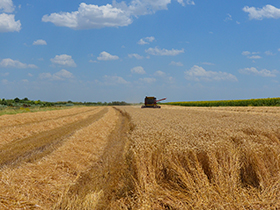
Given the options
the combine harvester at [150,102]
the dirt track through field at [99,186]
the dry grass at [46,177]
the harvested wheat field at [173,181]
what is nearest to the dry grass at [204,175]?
the harvested wheat field at [173,181]

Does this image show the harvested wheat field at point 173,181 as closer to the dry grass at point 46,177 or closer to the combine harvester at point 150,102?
the dry grass at point 46,177

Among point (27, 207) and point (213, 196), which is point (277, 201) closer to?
point (213, 196)

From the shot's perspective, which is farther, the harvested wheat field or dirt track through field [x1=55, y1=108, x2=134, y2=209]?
dirt track through field [x1=55, y1=108, x2=134, y2=209]

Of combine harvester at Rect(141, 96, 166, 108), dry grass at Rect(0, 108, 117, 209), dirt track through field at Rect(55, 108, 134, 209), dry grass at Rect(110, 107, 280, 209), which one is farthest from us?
combine harvester at Rect(141, 96, 166, 108)

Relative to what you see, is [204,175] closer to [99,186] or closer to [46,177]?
[99,186]

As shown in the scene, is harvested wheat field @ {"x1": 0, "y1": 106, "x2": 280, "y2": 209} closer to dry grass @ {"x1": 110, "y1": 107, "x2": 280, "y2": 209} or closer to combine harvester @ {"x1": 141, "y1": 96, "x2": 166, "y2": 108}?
dry grass @ {"x1": 110, "y1": 107, "x2": 280, "y2": 209}

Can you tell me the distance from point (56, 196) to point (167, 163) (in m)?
2.97

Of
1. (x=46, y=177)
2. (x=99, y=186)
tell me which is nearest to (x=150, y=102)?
(x=46, y=177)

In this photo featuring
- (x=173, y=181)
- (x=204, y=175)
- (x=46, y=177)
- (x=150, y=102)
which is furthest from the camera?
(x=150, y=102)

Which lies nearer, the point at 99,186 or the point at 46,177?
the point at 99,186

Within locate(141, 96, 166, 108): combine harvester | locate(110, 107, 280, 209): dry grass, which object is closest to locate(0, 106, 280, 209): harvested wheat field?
locate(110, 107, 280, 209): dry grass

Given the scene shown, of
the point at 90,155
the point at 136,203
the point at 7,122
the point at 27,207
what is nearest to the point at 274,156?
the point at 136,203

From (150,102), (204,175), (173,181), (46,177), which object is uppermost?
(150,102)

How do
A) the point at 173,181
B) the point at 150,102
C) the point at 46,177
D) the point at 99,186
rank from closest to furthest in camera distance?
the point at 173,181 → the point at 99,186 → the point at 46,177 → the point at 150,102
